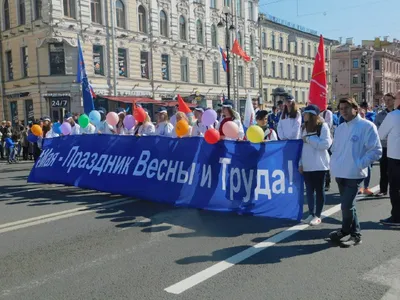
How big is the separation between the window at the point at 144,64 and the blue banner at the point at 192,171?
24359 millimetres

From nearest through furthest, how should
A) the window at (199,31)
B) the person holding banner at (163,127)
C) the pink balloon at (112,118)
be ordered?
the person holding banner at (163,127), the pink balloon at (112,118), the window at (199,31)

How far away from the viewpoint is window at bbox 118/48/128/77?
104ft

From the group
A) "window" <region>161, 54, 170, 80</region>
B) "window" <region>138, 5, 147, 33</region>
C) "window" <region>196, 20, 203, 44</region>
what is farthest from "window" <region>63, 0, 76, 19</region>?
"window" <region>196, 20, 203, 44</region>

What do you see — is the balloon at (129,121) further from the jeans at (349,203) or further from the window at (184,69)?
the window at (184,69)

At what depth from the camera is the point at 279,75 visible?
51.9m

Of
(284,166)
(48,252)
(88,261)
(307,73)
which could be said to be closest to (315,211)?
(284,166)

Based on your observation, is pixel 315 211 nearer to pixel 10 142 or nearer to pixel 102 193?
pixel 102 193

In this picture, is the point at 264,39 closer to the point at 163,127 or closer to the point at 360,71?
the point at 163,127

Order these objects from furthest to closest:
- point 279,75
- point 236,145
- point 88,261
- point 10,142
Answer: point 279,75 → point 10,142 → point 236,145 → point 88,261

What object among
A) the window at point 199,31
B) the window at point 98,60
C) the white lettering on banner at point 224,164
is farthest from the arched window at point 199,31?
the white lettering on banner at point 224,164

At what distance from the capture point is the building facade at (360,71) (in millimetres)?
82312

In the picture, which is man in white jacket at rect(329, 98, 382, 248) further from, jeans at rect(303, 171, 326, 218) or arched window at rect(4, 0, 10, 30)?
arched window at rect(4, 0, 10, 30)

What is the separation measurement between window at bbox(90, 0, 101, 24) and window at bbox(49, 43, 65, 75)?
354 centimetres

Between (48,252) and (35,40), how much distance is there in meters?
25.9
